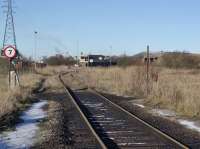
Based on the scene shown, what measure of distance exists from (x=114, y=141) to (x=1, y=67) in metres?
62.9

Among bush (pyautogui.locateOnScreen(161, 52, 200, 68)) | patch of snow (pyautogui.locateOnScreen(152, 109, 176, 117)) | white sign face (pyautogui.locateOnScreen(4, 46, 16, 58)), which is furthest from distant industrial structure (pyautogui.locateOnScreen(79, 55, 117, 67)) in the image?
patch of snow (pyautogui.locateOnScreen(152, 109, 176, 117))

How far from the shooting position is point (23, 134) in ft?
49.1

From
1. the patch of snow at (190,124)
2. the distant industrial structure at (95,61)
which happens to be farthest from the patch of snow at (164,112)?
the distant industrial structure at (95,61)

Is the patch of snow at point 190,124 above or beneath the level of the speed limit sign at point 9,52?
beneath

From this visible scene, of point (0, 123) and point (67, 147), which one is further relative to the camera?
point (0, 123)

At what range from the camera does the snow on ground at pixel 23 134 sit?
13055mm

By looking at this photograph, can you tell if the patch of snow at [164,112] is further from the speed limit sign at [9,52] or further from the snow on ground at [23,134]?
the speed limit sign at [9,52]

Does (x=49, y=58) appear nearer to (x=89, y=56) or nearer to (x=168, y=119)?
(x=89, y=56)

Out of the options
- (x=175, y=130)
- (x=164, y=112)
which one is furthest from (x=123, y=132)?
(x=164, y=112)

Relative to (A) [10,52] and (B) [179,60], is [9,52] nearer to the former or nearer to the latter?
(A) [10,52]

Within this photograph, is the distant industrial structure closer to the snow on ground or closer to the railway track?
the railway track

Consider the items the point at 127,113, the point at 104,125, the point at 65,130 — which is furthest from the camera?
the point at 127,113

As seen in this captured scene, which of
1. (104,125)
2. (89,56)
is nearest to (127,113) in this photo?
(104,125)

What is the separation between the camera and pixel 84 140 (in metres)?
13.9
